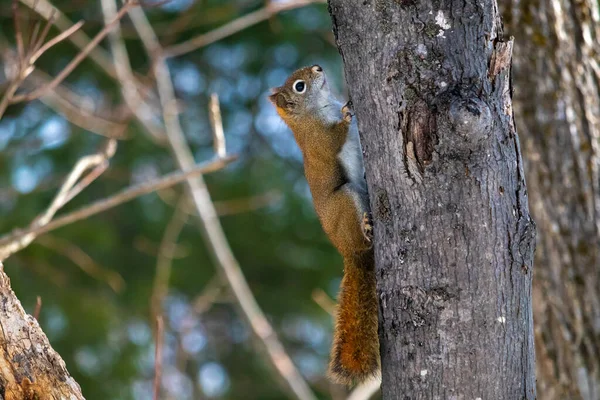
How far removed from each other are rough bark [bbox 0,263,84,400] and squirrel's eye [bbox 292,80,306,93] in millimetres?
1782

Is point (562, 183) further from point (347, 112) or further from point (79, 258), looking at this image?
point (79, 258)

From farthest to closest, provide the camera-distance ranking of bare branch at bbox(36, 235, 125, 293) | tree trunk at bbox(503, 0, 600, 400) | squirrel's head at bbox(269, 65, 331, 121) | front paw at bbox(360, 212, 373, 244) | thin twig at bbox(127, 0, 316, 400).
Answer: thin twig at bbox(127, 0, 316, 400) → bare branch at bbox(36, 235, 125, 293) → squirrel's head at bbox(269, 65, 331, 121) → tree trunk at bbox(503, 0, 600, 400) → front paw at bbox(360, 212, 373, 244)

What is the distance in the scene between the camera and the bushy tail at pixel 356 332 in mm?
1971

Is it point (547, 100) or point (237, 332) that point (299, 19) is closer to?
point (237, 332)

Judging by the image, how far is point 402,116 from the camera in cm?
160

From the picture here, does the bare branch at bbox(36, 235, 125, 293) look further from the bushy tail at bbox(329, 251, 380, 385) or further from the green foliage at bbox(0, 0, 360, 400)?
the bushy tail at bbox(329, 251, 380, 385)

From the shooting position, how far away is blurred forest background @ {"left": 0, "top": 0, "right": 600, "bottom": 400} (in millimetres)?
6160

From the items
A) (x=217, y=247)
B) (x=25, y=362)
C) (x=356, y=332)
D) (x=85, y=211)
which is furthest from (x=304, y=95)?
Result: (x=25, y=362)

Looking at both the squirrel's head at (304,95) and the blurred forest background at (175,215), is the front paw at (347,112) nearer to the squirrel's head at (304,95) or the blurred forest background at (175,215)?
the squirrel's head at (304,95)

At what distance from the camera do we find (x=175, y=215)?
5047mm

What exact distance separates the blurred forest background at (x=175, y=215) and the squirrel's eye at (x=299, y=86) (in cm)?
180

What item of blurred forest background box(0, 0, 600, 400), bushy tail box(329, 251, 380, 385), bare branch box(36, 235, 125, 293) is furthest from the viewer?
blurred forest background box(0, 0, 600, 400)

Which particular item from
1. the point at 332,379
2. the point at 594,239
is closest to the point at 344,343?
the point at 332,379

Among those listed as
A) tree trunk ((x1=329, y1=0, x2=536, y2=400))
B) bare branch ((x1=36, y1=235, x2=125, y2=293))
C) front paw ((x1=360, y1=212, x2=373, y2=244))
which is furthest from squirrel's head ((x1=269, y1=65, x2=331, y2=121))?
tree trunk ((x1=329, y1=0, x2=536, y2=400))
